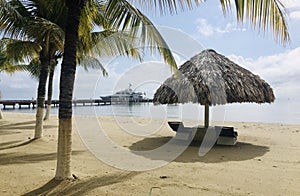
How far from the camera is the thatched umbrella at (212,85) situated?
766 centimetres

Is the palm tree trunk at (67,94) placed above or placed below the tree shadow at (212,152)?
above

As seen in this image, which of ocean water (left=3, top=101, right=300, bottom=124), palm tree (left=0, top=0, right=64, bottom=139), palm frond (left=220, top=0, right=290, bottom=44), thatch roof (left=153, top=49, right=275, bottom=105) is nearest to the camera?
palm frond (left=220, top=0, right=290, bottom=44)

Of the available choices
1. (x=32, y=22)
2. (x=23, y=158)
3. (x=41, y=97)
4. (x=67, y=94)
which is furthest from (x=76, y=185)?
(x=41, y=97)

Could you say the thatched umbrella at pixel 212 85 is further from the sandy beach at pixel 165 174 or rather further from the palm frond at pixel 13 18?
the palm frond at pixel 13 18

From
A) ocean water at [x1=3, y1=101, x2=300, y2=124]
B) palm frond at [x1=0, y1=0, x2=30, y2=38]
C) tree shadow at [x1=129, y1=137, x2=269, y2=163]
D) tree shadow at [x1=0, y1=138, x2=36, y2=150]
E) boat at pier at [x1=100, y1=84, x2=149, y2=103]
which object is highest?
palm frond at [x1=0, y1=0, x2=30, y2=38]

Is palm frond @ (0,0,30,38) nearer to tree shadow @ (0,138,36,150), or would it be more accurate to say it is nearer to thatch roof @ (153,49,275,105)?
tree shadow @ (0,138,36,150)

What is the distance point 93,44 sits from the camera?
827cm

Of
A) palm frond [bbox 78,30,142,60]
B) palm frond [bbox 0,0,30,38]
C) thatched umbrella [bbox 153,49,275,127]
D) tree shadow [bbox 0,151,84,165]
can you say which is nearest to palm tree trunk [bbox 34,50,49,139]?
palm frond [bbox 0,0,30,38]

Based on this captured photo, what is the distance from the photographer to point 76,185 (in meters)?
3.89

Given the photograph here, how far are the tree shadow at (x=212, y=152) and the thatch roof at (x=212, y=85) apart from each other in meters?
1.29

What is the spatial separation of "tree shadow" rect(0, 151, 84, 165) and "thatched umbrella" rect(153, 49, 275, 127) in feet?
11.9

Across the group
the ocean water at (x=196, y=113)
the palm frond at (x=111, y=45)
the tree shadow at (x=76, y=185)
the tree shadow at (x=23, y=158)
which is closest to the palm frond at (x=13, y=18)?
the palm frond at (x=111, y=45)

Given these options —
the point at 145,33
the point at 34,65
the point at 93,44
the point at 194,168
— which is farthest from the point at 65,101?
the point at 34,65

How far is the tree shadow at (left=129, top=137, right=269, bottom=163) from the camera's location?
6043mm
